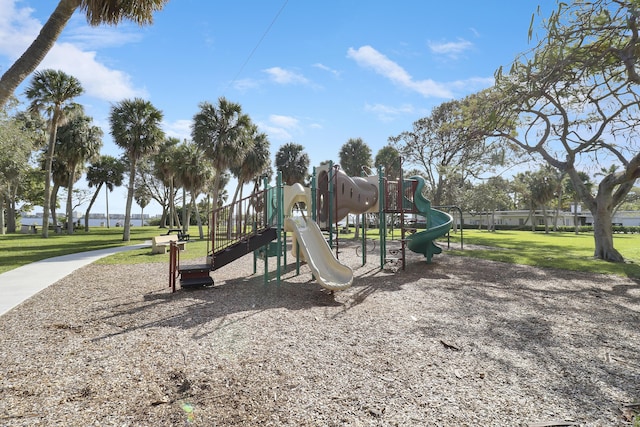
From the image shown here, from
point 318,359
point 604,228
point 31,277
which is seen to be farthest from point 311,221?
point 604,228

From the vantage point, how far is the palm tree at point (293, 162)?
128 feet

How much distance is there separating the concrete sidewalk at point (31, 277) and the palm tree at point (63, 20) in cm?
410

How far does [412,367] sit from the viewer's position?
4020 millimetres

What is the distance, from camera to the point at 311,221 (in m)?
8.95

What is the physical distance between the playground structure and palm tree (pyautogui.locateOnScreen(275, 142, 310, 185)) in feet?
85.6

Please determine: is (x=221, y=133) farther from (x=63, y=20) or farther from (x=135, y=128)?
(x=63, y=20)

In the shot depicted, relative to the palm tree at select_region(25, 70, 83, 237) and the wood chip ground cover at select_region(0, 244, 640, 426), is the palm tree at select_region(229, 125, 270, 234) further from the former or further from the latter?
the wood chip ground cover at select_region(0, 244, 640, 426)

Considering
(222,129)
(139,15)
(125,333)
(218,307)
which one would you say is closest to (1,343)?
(125,333)

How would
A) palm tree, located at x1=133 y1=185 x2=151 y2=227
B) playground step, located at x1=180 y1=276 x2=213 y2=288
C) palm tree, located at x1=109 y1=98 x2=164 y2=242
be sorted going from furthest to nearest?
palm tree, located at x1=133 y1=185 x2=151 y2=227, palm tree, located at x1=109 y1=98 x2=164 y2=242, playground step, located at x1=180 y1=276 x2=213 y2=288

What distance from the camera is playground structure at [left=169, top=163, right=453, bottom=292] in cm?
821

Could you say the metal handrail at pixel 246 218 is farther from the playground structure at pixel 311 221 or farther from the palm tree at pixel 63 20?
the palm tree at pixel 63 20

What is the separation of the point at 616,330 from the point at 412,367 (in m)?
4.10

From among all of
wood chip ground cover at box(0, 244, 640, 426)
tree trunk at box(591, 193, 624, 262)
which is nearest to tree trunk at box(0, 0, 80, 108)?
wood chip ground cover at box(0, 244, 640, 426)

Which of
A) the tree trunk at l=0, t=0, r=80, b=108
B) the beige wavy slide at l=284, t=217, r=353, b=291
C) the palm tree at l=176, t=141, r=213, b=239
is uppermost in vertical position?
the palm tree at l=176, t=141, r=213, b=239
